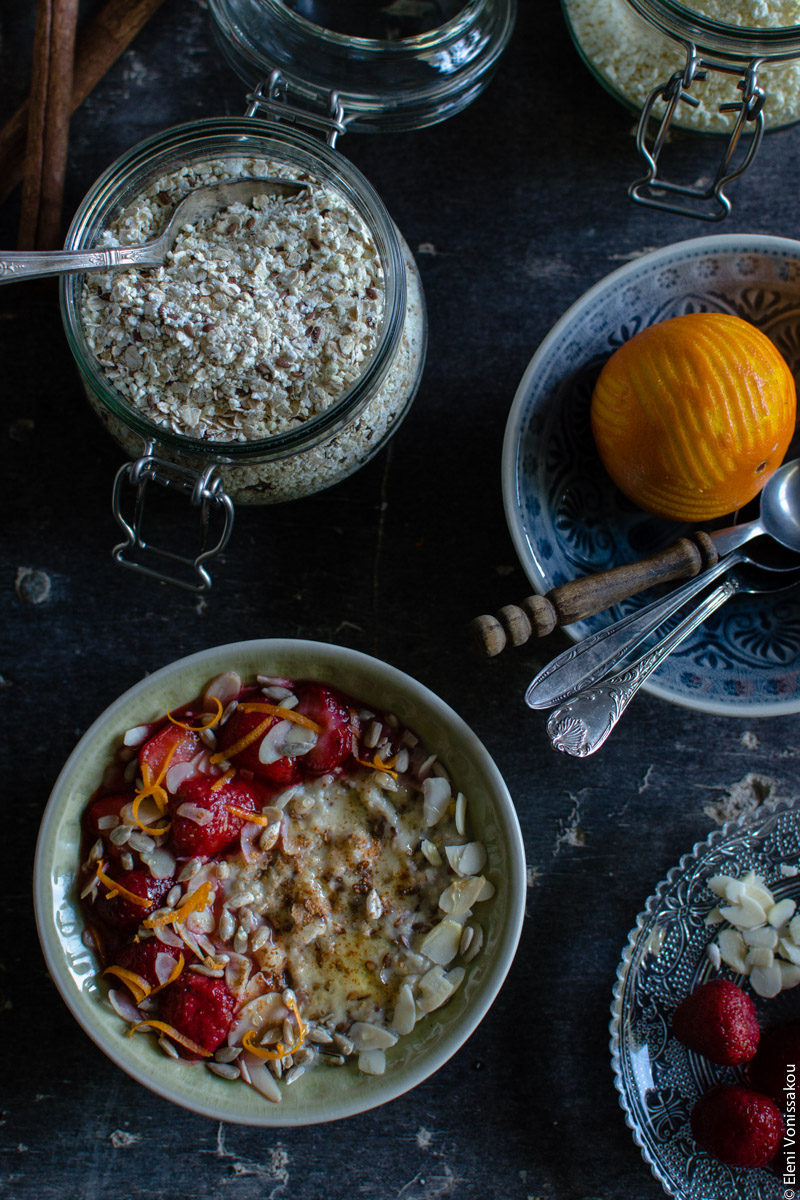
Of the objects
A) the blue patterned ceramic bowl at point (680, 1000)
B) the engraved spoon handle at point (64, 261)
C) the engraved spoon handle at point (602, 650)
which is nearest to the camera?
the engraved spoon handle at point (64, 261)

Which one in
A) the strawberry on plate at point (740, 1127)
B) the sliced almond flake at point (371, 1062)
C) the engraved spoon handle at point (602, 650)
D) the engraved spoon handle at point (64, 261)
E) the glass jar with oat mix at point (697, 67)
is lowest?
the strawberry on plate at point (740, 1127)

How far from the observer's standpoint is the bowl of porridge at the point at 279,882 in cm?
89

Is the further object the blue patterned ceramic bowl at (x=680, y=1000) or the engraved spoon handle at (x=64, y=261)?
the blue patterned ceramic bowl at (x=680, y=1000)

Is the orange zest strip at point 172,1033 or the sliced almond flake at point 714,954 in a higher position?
the sliced almond flake at point 714,954

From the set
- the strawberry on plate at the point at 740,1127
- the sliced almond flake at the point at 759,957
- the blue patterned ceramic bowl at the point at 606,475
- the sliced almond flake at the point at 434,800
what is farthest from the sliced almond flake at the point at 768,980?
the sliced almond flake at the point at 434,800

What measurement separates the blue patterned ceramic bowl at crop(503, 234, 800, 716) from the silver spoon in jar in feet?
1.07

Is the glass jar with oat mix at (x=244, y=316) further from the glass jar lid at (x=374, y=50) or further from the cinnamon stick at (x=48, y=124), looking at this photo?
the cinnamon stick at (x=48, y=124)

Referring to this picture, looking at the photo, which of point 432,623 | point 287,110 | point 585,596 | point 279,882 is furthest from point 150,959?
point 287,110

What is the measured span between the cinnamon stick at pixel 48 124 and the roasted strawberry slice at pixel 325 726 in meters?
0.60

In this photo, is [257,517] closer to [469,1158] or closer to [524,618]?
[524,618]

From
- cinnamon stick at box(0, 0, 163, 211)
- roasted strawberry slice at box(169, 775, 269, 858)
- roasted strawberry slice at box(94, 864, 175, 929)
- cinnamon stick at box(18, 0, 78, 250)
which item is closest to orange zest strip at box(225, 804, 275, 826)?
roasted strawberry slice at box(169, 775, 269, 858)

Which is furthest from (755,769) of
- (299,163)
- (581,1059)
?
(299,163)

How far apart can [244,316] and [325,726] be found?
1.37ft

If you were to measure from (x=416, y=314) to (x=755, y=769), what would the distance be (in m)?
0.66
